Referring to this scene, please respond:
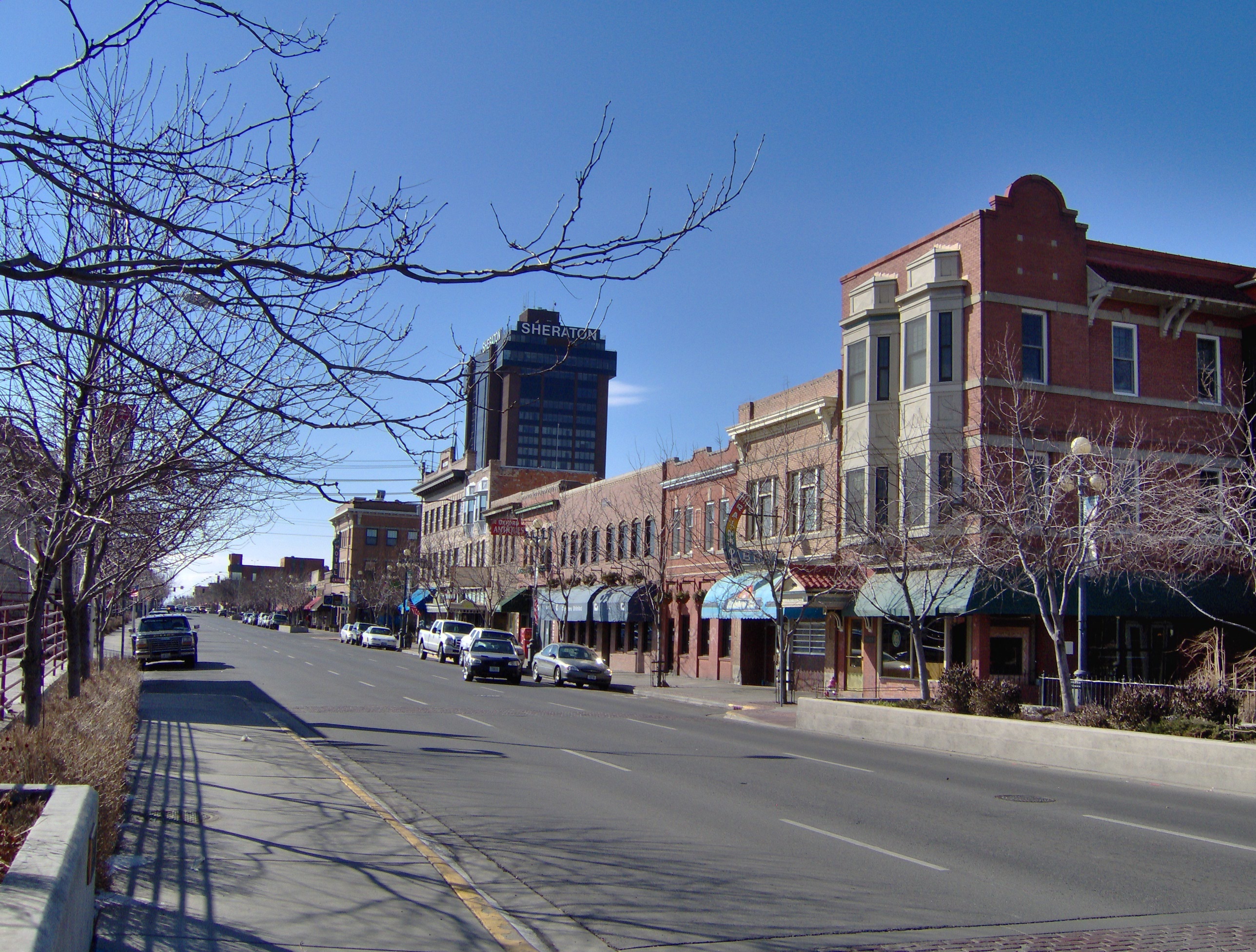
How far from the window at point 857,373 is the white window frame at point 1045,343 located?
13.9 feet

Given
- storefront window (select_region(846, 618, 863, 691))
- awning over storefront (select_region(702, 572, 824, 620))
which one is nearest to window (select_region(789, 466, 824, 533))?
awning over storefront (select_region(702, 572, 824, 620))

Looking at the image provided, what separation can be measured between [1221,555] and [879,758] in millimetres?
12193

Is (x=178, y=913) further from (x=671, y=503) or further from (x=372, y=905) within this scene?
(x=671, y=503)

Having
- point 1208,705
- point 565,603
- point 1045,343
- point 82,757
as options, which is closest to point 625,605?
point 565,603

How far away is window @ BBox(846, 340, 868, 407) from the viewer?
100 feet

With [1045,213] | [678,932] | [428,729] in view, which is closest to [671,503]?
[1045,213]

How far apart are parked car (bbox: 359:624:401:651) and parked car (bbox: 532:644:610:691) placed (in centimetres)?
3312

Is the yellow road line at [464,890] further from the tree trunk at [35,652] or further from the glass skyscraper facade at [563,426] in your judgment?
the glass skyscraper facade at [563,426]

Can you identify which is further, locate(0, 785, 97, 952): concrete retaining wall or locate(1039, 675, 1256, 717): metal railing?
locate(1039, 675, 1256, 717): metal railing

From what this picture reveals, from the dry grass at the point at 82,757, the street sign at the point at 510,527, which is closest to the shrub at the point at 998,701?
the dry grass at the point at 82,757

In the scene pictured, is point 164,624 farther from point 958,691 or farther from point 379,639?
point 379,639

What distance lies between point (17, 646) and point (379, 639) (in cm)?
5139

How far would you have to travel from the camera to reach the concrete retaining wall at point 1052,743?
15070 millimetres

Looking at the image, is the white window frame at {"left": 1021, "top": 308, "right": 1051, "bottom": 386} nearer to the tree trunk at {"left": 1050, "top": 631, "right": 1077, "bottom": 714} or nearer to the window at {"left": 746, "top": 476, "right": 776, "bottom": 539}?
the window at {"left": 746, "top": 476, "right": 776, "bottom": 539}
